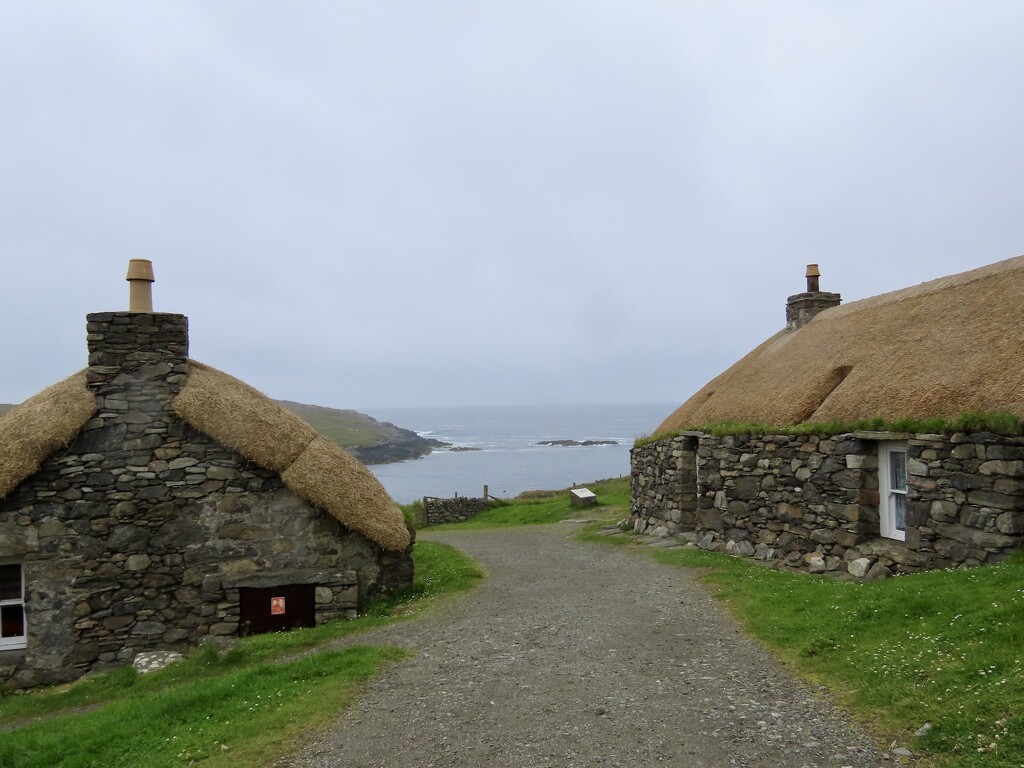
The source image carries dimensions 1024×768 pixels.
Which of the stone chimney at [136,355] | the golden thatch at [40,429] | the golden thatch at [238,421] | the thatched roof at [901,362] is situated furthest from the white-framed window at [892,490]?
the golden thatch at [40,429]

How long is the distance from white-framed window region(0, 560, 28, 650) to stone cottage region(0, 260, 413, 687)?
2cm

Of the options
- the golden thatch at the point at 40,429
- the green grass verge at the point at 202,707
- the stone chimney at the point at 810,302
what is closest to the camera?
the green grass verge at the point at 202,707

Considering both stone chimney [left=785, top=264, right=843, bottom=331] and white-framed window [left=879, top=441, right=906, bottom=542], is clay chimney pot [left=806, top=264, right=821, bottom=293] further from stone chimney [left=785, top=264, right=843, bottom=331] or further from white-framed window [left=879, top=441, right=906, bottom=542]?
white-framed window [left=879, top=441, right=906, bottom=542]

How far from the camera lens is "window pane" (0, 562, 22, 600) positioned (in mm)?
11641

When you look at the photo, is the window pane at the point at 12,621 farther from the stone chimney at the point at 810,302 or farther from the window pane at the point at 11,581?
the stone chimney at the point at 810,302

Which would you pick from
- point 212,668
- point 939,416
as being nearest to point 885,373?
point 939,416

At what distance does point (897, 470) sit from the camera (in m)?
12.2

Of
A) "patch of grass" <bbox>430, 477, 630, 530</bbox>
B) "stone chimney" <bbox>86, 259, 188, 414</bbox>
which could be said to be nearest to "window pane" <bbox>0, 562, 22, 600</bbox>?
"stone chimney" <bbox>86, 259, 188, 414</bbox>

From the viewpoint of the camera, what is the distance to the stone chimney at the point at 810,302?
66.9ft

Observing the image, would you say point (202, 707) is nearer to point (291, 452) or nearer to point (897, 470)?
point (291, 452)

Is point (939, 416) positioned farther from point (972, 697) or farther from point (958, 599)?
point (972, 697)

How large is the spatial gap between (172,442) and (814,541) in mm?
12048

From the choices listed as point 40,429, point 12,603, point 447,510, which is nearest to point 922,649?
point 40,429

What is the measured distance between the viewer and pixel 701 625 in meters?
9.95
